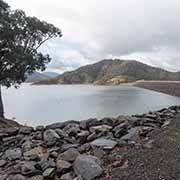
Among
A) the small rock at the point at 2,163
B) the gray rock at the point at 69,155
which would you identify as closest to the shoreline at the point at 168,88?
the gray rock at the point at 69,155

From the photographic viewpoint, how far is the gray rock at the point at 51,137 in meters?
8.51

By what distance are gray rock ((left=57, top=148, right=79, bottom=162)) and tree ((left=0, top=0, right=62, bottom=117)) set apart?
13.0 metres

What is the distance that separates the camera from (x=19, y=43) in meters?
20.9

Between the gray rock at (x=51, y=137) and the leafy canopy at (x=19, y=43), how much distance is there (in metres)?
11.1

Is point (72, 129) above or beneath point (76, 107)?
above

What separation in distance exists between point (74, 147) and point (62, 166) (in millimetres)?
1176

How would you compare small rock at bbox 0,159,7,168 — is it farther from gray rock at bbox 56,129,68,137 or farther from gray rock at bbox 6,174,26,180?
gray rock at bbox 56,129,68,137

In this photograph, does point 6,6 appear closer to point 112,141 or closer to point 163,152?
point 112,141

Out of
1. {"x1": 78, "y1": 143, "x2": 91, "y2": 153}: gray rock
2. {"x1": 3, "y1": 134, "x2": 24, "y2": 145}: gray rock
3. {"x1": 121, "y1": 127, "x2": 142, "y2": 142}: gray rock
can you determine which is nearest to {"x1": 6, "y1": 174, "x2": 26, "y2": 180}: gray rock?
{"x1": 78, "y1": 143, "x2": 91, "y2": 153}: gray rock

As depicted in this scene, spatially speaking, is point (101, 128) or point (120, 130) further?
point (101, 128)

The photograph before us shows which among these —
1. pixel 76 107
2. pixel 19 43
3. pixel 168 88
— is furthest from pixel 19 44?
pixel 168 88

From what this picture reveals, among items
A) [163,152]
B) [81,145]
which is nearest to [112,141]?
[81,145]

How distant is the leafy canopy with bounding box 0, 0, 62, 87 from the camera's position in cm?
1939

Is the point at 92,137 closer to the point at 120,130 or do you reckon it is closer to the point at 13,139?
the point at 120,130
